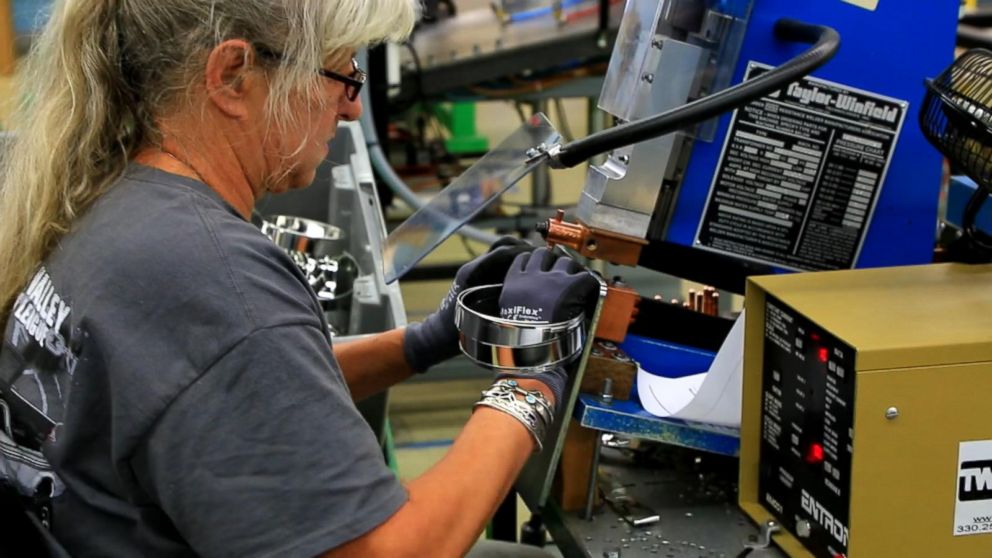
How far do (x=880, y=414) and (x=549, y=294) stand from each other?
35cm

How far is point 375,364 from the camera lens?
148 centimetres

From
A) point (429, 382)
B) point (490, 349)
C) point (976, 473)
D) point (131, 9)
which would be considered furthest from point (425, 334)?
point (429, 382)

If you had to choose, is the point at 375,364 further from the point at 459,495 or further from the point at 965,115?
the point at 965,115

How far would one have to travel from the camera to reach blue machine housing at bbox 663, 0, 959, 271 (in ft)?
4.16

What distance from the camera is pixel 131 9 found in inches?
41.0

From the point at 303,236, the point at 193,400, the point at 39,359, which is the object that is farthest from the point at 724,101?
the point at 303,236

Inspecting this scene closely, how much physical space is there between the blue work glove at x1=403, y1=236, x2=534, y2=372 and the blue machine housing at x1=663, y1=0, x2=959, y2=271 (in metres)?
0.20

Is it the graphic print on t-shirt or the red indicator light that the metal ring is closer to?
the red indicator light

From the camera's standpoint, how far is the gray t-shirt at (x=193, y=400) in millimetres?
909

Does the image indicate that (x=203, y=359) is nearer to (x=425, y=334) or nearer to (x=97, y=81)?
(x=97, y=81)

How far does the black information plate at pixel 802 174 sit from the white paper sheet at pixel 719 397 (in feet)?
0.47

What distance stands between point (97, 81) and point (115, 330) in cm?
28

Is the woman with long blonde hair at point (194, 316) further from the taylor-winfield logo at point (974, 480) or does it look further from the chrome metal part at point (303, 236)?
the chrome metal part at point (303, 236)

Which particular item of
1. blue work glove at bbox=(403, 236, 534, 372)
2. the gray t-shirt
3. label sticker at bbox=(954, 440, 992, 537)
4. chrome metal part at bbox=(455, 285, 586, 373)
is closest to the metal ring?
chrome metal part at bbox=(455, 285, 586, 373)
